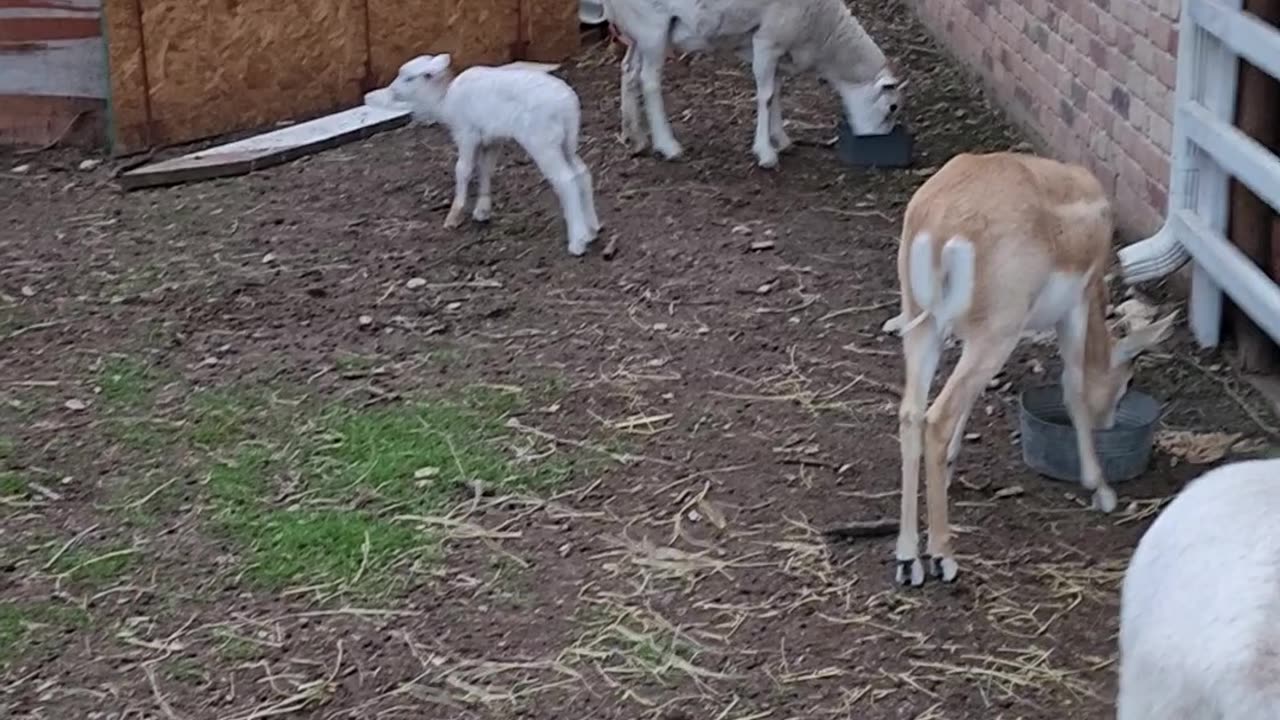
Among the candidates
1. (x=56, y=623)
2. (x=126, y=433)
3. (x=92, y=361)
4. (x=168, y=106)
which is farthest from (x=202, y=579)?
(x=168, y=106)

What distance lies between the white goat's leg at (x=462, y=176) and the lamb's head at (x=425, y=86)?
19 cm

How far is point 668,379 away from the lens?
573 cm

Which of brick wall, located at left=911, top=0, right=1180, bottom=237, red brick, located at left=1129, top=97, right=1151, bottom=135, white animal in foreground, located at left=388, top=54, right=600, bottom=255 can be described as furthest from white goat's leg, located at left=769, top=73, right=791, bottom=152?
red brick, located at left=1129, top=97, right=1151, bottom=135

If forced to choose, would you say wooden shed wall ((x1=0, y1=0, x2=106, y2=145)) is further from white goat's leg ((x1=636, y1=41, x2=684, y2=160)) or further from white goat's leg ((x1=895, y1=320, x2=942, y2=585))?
white goat's leg ((x1=895, y1=320, x2=942, y2=585))

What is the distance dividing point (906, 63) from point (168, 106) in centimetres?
384

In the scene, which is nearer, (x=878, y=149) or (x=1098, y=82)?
(x=1098, y=82)

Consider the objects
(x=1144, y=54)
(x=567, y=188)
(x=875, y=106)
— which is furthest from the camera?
(x=875, y=106)

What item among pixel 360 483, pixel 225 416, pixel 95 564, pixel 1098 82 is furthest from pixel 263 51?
pixel 95 564

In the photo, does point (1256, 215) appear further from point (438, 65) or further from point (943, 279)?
point (438, 65)

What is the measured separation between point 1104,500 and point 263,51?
527 cm

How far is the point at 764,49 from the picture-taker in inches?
309

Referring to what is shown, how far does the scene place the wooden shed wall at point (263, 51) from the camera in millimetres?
8328

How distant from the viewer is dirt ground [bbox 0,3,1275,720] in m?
4.11

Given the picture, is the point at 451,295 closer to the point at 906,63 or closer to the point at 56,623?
the point at 56,623
